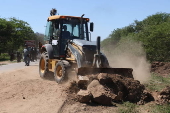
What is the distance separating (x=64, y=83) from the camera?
10000mm

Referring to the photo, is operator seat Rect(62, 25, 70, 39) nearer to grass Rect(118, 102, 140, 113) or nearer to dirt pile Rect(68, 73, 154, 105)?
dirt pile Rect(68, 73, 154, 105)

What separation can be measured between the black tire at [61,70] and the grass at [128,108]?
323 cm

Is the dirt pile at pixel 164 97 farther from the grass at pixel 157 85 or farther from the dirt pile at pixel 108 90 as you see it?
the grass at pixel 157 85

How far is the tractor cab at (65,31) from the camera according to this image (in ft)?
38.0

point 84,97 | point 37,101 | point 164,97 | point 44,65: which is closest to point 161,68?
point 44,65

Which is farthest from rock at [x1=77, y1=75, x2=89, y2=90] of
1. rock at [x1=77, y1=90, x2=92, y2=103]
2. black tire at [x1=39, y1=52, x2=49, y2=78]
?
black tire at [x1=39, y1=52, x2=49, y2=78]

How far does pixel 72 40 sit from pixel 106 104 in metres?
4.77

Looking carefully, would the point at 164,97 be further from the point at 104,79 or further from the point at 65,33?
the point at 65,33

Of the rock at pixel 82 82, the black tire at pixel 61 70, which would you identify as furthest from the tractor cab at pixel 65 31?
the rock at pixel 82 82

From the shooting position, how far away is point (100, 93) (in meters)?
7.48

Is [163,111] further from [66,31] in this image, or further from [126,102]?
[66,31]

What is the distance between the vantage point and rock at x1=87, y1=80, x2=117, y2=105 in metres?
7.36

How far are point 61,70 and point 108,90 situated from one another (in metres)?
3.25

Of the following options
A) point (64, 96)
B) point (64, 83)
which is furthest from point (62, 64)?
point (64, 96)
